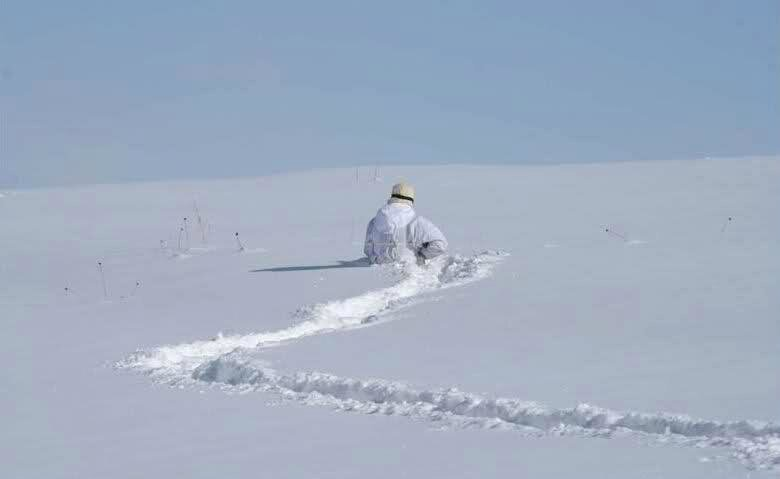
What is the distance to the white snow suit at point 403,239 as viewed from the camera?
10.3 metres

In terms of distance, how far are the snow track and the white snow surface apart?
1cm

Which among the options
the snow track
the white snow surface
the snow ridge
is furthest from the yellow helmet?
the snow ridge

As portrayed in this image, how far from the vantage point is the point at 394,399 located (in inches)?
196

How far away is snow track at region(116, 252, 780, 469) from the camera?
381cm

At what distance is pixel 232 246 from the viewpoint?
1263 centimetres

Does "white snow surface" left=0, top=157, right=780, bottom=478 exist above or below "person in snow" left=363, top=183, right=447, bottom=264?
below

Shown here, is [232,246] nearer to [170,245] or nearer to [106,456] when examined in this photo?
[170,245]

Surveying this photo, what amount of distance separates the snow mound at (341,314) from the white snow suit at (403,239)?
5.8 inches

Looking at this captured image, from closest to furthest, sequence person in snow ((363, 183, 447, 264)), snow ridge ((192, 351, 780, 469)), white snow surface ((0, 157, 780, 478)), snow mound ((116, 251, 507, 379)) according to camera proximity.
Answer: snow ridge ((192, 351, 780, 469)) < white snow surface ((0, 157, 780, 478)) < snow mound ((116, 251, 507, 379)) < person in snow ((363, 183, 447, 264))

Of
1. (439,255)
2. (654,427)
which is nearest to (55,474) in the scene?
(654,427)

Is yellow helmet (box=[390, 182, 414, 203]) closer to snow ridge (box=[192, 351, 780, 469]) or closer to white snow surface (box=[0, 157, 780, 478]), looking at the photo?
white snow surface (box=[0, 157, 780, 478])

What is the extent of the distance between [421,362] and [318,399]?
703 millimetres

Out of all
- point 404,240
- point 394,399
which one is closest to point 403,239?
point 404,240

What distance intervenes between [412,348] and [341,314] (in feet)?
7.63
